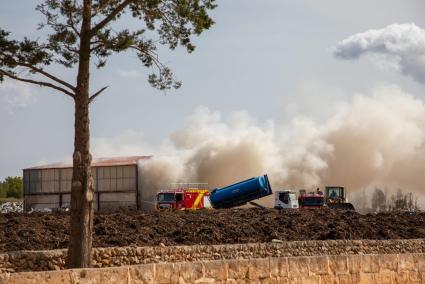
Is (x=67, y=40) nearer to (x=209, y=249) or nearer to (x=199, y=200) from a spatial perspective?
(x=209, y=249)

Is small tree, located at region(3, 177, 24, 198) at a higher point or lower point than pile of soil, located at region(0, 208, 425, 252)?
higher

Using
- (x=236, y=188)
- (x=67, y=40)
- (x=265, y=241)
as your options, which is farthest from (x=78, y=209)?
(x=236, y=188)

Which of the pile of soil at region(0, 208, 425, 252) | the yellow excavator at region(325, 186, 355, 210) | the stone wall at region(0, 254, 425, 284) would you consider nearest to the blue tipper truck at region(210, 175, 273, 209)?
the yellow excavator at region(325, 186, 355, 210)

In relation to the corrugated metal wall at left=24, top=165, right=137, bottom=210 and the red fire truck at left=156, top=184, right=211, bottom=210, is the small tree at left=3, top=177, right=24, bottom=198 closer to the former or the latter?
the corrugated metal wall at left=24, top=165, right=137, bottom=210

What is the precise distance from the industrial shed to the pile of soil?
111ft

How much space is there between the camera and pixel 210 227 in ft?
95.1

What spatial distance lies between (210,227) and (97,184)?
41813mm

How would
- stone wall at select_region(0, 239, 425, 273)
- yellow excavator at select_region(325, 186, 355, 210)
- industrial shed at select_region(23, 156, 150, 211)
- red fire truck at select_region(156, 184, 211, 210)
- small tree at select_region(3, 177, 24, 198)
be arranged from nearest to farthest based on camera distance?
stone wall at select_region(0, 239, 425, 273)
red fire truck at select_region(156, 184, 211, 210)
yellow excavator at select_region(325, 186, 355, 210)
industrial shed at select_region(23, 156, 150, 211)
small tree at select_region(3, 177, 24, 198)

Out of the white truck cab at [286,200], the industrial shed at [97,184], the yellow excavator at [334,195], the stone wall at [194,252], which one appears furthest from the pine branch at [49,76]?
the industrial shed at [97,184]

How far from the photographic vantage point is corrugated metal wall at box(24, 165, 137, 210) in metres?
68.2

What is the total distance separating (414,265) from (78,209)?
26.3ft

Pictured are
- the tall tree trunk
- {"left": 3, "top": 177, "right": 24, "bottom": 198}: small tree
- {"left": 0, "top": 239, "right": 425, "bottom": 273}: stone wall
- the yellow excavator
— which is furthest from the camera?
{"left": 3, "top": 177, "right": 24, "bottom": 198}: small tree

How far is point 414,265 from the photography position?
17609 millimetres

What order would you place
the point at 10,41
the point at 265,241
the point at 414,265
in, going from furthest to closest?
the point at 265,241
the point at 10,41
the point at 414,265
